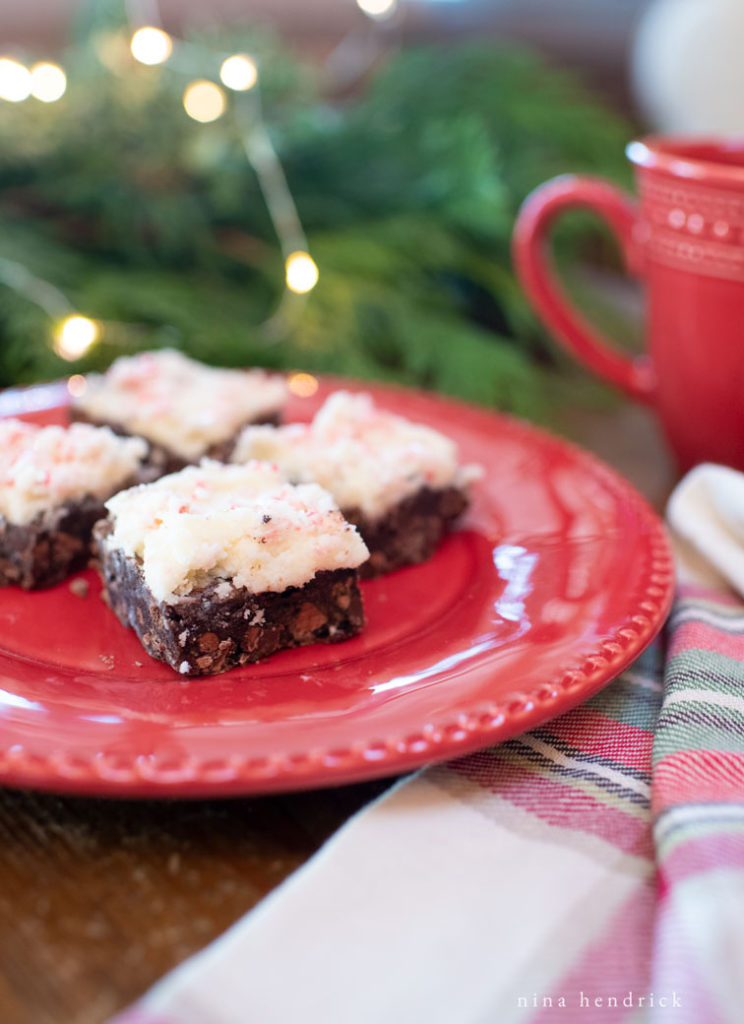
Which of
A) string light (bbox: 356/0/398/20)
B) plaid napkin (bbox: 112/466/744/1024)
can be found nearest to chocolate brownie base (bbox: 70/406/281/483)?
plaid napkin (bbox: 112/466/744/1024)

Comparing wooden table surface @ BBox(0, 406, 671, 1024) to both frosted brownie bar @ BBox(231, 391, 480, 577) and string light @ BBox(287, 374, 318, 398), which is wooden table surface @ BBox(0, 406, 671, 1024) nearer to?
frosted brownie bar @ BBox(231, 391, 480, 577)

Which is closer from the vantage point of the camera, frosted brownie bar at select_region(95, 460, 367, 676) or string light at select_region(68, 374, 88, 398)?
frosted brownie bar at select_region(95, 460, 367, 676)

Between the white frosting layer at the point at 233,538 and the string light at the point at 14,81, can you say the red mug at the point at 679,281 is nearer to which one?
the white frosting layer at the point at 233,538

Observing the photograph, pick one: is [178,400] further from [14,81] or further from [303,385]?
[14,81]

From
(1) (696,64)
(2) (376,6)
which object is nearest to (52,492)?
(2) (376,6)

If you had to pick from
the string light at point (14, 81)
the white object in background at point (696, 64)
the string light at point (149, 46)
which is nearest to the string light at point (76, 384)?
the string light at point (14, 81)

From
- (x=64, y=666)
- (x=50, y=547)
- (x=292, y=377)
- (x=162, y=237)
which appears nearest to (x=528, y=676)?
(x=64, y=666)
